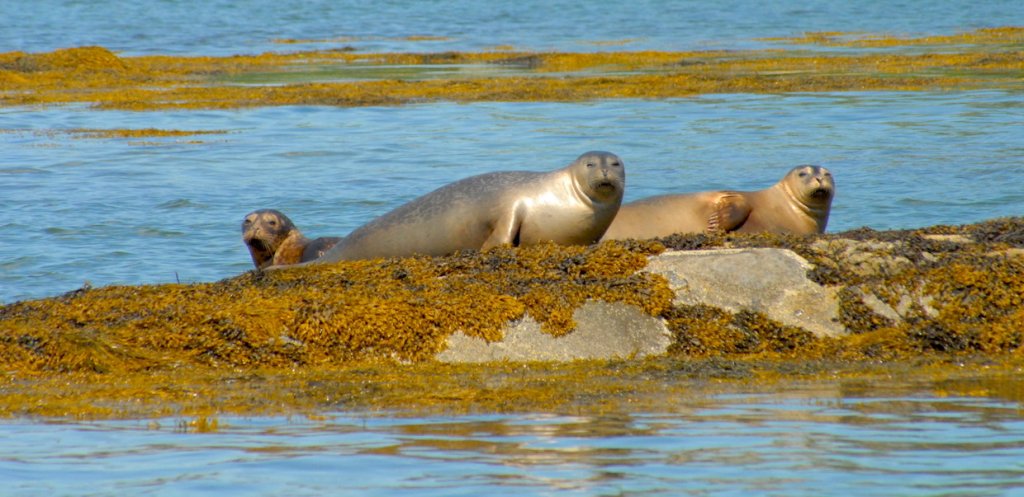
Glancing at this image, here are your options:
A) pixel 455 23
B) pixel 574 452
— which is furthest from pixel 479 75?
pixel 574 452

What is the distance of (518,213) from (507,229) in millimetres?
118

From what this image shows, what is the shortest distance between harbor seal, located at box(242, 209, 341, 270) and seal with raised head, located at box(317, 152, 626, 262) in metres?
1.32

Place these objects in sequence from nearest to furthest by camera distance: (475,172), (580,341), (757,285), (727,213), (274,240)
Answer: (580,341), (757,285), (727,213), (274,240), (475,172)

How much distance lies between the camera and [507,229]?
7.09m

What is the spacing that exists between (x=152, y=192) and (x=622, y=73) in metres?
11.9

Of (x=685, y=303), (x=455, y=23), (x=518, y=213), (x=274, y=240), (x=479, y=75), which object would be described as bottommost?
(x=274, y=240)

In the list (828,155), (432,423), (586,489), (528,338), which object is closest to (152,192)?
(828,155)

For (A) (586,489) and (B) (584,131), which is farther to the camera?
(B) (584,131)

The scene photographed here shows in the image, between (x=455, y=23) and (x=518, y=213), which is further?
(x=455, y=23)

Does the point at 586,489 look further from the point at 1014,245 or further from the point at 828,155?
the point at 828,155

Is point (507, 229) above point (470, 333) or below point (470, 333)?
above

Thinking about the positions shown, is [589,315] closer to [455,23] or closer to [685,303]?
[685,303]

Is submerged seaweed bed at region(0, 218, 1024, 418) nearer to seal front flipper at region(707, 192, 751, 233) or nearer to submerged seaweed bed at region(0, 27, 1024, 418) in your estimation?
submerged seaweed bed at region(0, 27, 1024, 418)

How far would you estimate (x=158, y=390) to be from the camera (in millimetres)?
4996
